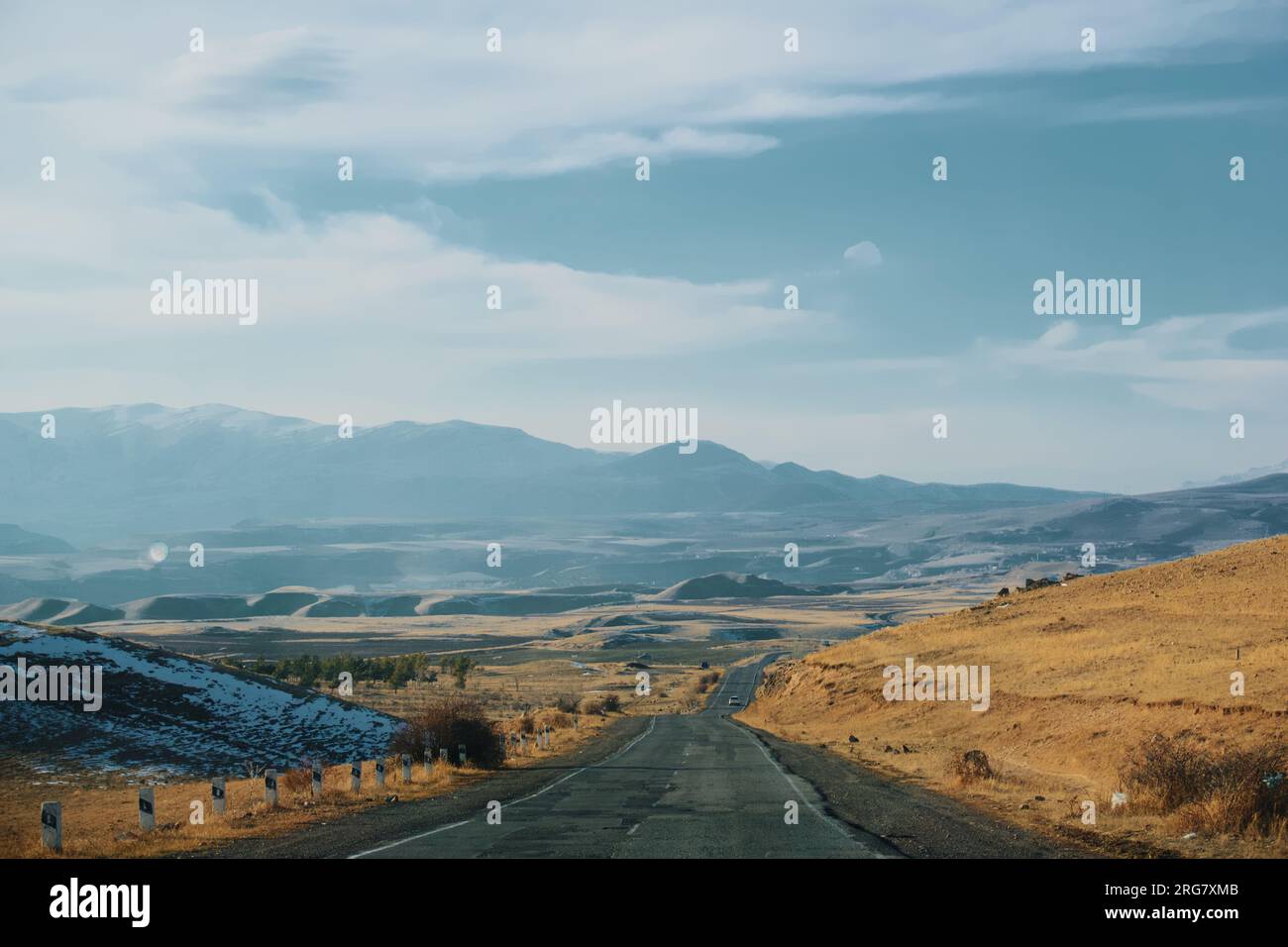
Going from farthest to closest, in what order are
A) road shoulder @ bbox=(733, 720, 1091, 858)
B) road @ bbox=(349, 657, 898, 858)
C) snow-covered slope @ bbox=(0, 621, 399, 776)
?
snow-covered slope @ bbox=(0, 621, 399, 776) → road shoulder @ bbox=(733, 720, 1091, 858) → road @ bbox=(349, 657, 898, 858)

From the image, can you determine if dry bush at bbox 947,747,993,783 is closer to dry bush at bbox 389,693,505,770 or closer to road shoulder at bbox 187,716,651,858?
road shoulder at bbox 187,716,651,858

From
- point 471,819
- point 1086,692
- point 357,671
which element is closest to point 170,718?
point 471,819

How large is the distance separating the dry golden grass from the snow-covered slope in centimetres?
2444

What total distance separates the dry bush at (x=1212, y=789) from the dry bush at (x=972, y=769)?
17.3 ft

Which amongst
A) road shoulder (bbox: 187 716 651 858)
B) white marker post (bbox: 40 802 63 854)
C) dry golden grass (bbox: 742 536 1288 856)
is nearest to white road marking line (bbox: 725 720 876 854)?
dry golden grass (bbox: 742 536 1288 856)

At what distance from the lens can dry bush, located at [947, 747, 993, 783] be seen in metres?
29.0

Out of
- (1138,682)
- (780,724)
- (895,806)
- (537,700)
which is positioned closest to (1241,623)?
(1138,682)

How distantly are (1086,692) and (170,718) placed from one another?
42.7 meters

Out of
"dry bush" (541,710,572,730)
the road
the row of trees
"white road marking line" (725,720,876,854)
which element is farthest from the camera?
the row of trees

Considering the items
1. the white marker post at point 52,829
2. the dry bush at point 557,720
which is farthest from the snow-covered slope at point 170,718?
the white marker post at point 52,829

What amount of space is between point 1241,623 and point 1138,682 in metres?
11.1

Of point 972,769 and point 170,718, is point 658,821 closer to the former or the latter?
point 972,769

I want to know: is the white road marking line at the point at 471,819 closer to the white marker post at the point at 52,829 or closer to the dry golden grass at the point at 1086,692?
the white marker post at the point at 52,829

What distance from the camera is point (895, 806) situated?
23484mm
